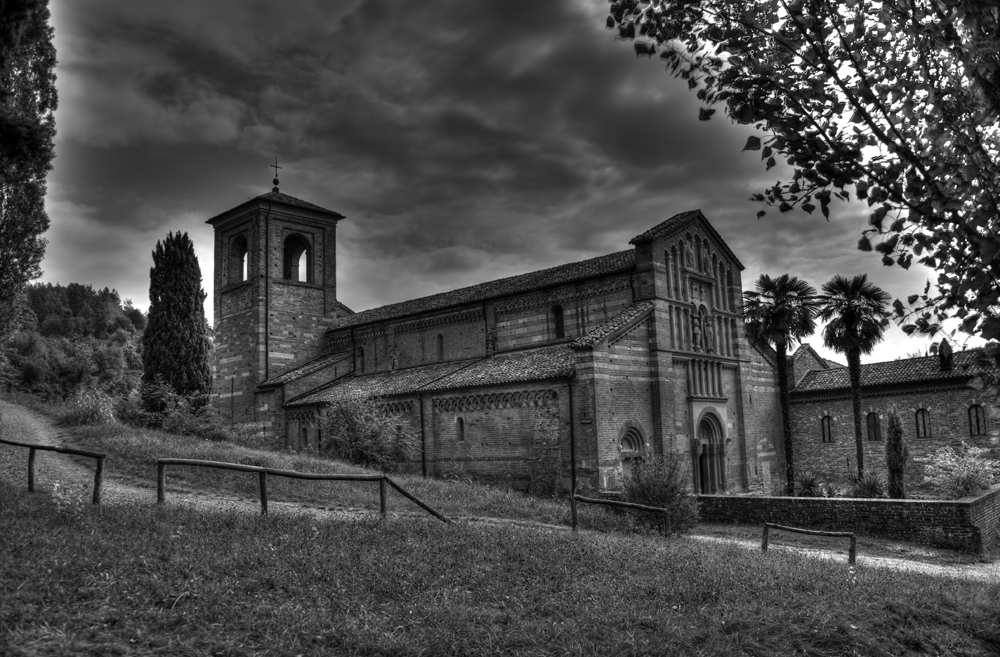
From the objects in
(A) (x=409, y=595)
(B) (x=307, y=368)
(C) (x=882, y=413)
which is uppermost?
(B) (x=307, y=368)

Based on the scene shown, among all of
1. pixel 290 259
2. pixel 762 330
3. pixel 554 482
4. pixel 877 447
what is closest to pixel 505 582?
pixel 554 482

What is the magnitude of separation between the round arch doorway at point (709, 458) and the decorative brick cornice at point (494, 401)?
6581 millimetres

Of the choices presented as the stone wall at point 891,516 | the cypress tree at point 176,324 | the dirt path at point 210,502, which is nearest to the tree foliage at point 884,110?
the dirt path at point 210,502

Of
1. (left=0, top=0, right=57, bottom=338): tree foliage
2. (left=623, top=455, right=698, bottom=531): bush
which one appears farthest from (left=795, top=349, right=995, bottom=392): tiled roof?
(left=0, top=0, right=57, bottom=338): tree foliage

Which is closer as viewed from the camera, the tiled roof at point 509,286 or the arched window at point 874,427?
the tiled roof at point 509,286

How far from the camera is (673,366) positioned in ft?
90.2

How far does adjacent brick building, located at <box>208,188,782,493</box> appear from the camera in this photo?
25.2 metres

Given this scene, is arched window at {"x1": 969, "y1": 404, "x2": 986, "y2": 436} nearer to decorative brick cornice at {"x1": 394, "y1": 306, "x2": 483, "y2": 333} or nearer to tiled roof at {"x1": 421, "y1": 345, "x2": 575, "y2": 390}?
tiled roof at {"x1": 421, "y1": 345, "x2": 575, "y2": 390}

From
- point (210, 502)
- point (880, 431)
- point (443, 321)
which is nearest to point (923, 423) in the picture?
point (880, 431)

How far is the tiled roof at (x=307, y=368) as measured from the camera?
1356 inches

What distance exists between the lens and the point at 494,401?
26.4 meters

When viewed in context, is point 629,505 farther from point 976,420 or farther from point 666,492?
point 976,420

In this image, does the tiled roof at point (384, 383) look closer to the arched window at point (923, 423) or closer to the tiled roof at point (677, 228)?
the tiled roof at point (677, 228)

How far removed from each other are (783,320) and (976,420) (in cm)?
947
